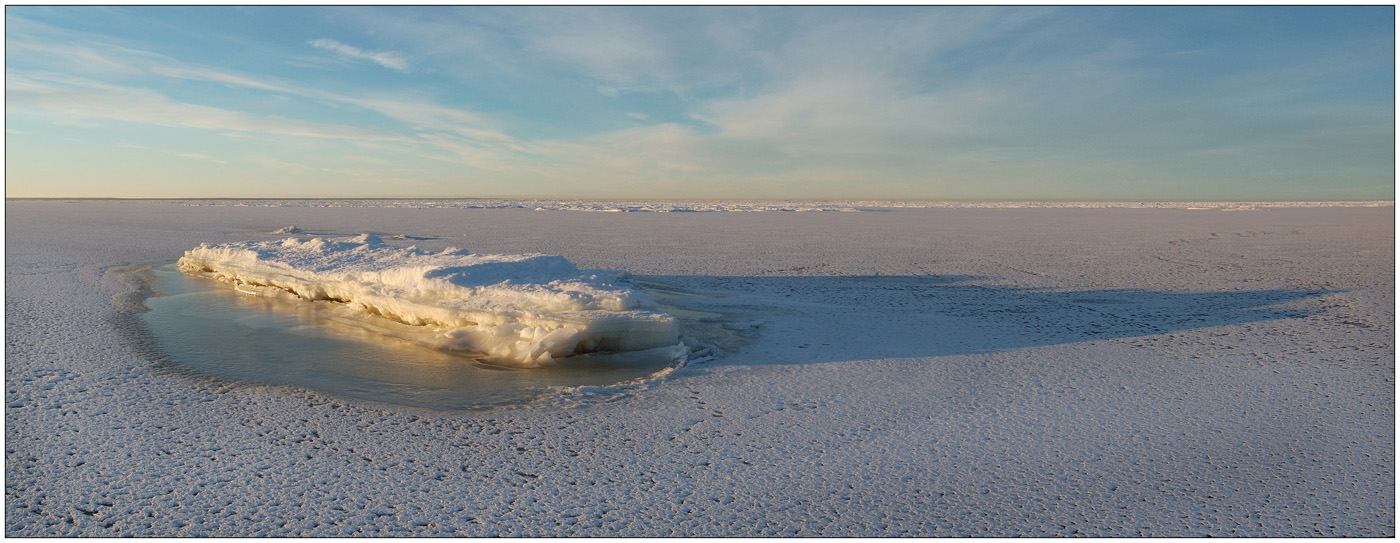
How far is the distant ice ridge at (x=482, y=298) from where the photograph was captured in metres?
5.07

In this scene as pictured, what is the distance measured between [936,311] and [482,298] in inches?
162

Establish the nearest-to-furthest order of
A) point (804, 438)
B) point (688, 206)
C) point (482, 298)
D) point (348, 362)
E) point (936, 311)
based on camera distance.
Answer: point (804, 438)
point (348, 362)
point (482, 298)
point (936, 311)
point (688, 206)

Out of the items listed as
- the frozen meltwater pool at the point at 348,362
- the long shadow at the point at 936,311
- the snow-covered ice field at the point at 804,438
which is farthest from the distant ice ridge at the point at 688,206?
the snow-covered ice field at the point at 804,438

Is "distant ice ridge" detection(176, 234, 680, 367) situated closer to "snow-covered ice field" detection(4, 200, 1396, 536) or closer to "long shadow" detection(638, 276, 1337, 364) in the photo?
"snow-covered ice field" detection(4, 200, 1396, 536)

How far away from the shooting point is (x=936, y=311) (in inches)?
262

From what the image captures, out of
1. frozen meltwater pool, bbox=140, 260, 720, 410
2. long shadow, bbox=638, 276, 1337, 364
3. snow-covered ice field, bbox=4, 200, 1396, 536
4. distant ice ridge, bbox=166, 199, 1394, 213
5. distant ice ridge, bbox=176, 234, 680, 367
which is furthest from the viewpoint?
distant ice ridge, bbox=166, 199, 1394, 213

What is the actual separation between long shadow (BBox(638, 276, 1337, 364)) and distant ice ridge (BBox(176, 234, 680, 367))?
111 cm

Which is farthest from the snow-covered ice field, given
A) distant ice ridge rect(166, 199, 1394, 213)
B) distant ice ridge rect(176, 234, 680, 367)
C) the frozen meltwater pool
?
distant ice ridge rect(166, 199, 1394, 213)

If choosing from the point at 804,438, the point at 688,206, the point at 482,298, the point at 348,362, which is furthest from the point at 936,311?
the point at 688,206

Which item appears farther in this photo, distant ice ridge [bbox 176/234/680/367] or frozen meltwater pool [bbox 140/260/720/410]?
distant ice ridge [bbox 176/234/680/367]

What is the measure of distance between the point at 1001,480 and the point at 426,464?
2438 millimetres

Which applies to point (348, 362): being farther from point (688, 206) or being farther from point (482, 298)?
point (688, 206)

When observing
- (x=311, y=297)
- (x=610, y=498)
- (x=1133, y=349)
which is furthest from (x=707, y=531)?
(x=311, y=297)

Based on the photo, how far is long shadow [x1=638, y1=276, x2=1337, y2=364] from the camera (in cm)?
541
